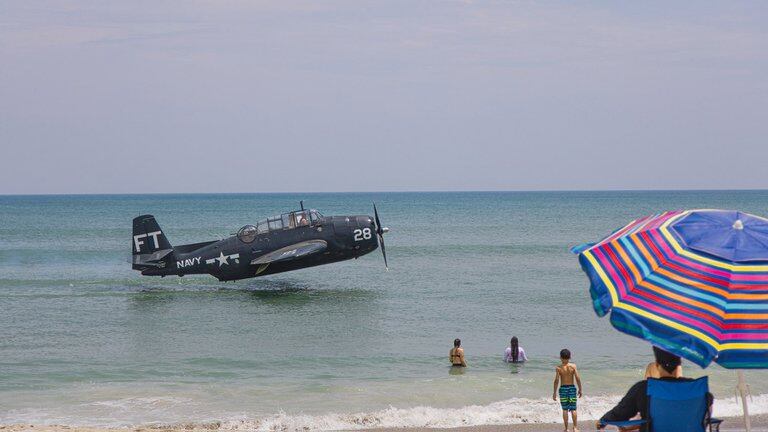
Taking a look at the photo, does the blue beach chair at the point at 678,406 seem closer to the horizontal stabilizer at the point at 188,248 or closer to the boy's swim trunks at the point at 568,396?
the boy's swim trunks at the point at 568,396

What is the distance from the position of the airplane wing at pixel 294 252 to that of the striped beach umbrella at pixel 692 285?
2743cm

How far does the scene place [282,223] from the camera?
34.7m

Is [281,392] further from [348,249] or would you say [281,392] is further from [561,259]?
[561,259]

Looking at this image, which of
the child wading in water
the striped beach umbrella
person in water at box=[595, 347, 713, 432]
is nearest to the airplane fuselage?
the child wading in water

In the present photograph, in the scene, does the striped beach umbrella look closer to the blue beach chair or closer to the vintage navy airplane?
the blue beach chair

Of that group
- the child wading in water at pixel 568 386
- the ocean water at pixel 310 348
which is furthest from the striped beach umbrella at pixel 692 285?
the ocean water at pixel 310 348

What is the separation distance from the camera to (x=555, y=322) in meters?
25.6

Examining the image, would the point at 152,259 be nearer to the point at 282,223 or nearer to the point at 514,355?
the point at 282,223

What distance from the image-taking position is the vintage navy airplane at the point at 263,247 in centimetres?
3444

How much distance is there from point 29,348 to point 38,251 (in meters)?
40.7

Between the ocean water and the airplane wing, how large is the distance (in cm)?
145

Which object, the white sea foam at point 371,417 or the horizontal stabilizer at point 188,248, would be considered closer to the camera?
the white sea foam at point 371,417

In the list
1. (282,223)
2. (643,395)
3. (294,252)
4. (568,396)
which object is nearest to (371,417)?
(568,396)

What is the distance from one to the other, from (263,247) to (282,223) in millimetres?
1165
